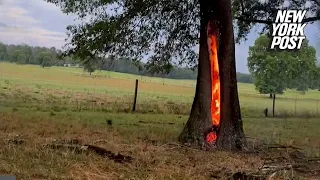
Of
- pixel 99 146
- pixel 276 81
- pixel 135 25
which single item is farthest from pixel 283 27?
pixel 99 146

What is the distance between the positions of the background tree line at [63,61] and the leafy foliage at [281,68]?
0.31m

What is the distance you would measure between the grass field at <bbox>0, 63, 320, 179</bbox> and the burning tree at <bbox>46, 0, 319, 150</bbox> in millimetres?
599

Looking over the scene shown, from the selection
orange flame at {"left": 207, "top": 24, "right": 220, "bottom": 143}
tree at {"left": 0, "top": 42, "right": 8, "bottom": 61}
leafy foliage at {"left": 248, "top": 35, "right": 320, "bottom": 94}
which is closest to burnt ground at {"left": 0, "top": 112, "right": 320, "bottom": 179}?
orange flame at {"left": 207, "top": 24, "right": 220, "bottom": 143}

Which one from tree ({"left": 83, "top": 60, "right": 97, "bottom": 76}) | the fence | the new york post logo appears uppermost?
the new york post logo

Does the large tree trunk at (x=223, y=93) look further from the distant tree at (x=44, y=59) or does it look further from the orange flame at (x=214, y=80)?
the distant tree at (x=44, y=59)

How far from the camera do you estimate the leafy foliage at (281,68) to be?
754 centimetres

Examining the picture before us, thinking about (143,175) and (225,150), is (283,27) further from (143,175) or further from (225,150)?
(143,175)

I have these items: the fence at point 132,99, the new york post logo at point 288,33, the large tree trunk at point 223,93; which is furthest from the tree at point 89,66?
the new york post logo at point 288,33

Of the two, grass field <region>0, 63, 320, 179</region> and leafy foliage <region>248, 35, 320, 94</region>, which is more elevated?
leafy foliage <region>248, 35, 320, 94</region>

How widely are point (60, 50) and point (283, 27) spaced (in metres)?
4.28

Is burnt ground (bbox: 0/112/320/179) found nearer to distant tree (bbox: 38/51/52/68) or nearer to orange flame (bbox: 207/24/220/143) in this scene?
orange flame (bbox: 207/24/220/143)

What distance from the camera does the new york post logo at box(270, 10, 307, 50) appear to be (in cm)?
701

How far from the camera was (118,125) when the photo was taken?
30.6 feet

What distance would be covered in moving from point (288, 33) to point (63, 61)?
431 cm
